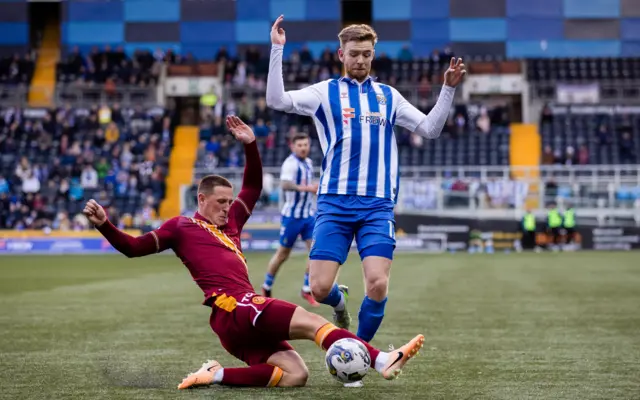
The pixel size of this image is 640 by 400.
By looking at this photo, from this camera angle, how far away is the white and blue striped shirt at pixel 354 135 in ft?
23.3

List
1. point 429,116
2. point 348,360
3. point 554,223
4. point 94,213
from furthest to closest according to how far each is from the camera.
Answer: point 554,223
point 429,116
point 94,213
point 348,360

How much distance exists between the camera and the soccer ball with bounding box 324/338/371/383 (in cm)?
575

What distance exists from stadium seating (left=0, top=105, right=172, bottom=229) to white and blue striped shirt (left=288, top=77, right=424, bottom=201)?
968 inches

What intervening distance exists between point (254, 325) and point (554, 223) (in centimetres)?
2495

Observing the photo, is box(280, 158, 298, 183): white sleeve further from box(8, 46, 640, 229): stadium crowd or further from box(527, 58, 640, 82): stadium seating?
box(527, 58, 640, 82): stadium seating

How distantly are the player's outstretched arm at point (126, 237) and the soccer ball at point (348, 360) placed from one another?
4.45ft

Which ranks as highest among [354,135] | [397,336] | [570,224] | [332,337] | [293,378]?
[354,135]

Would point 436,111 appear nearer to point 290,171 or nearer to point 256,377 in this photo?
point 256,377

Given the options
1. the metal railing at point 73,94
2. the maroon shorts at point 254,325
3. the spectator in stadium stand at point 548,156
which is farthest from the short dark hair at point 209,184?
the metal railing at point 73,94

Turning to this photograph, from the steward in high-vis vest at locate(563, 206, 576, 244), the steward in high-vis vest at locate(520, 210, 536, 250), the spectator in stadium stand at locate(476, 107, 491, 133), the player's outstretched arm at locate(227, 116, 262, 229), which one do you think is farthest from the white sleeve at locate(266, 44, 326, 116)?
the spectator in stadium stand at locate(476, 107, 491, 133)

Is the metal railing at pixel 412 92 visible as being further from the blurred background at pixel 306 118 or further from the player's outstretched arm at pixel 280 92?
the player's outstretched arm at pixel 280 92

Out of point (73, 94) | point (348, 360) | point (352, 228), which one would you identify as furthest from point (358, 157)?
point (73, 94)

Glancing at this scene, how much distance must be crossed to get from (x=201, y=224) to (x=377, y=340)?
114 inches

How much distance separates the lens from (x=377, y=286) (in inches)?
270
